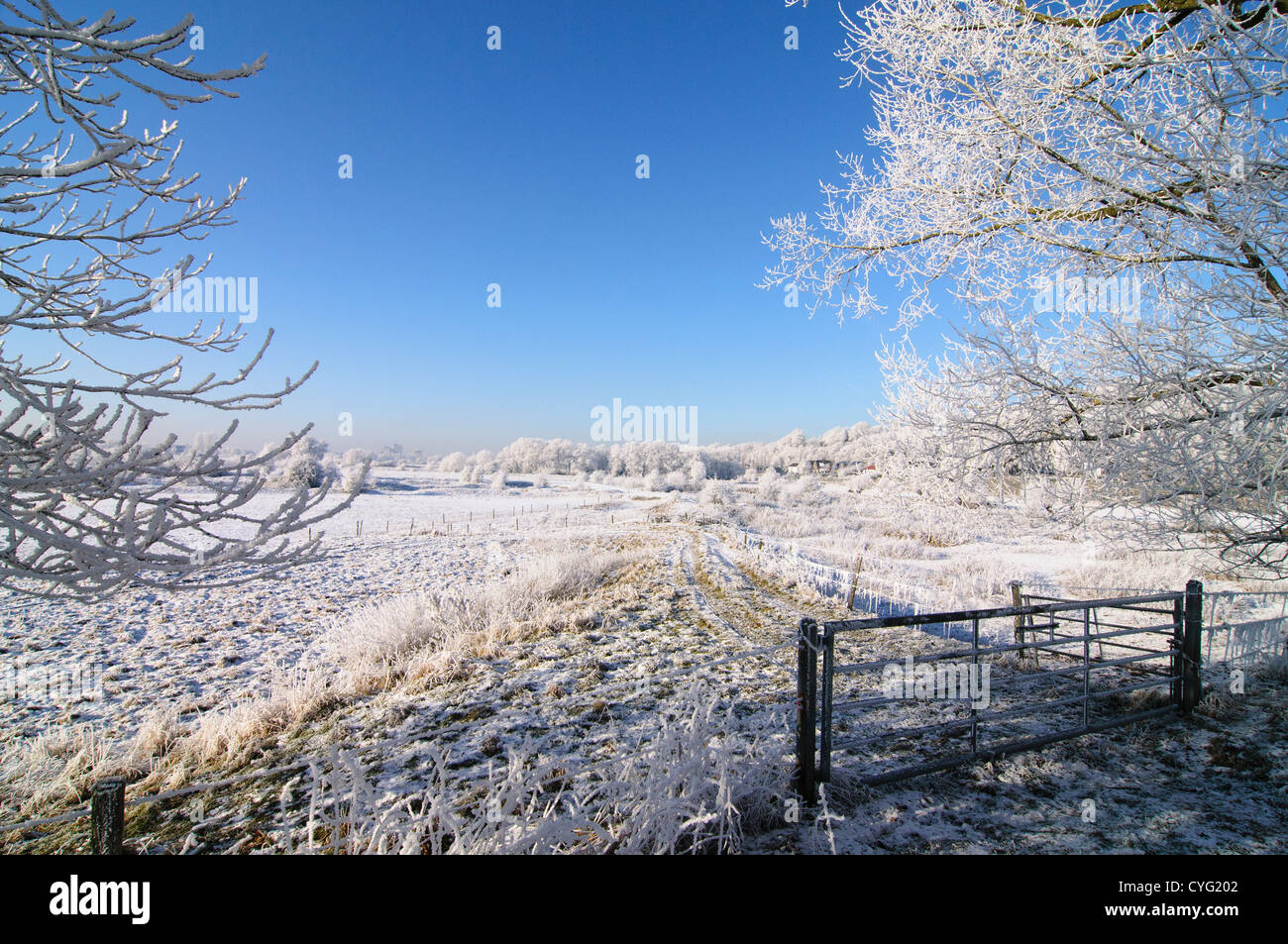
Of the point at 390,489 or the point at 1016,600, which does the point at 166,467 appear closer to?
the point at 1016,600

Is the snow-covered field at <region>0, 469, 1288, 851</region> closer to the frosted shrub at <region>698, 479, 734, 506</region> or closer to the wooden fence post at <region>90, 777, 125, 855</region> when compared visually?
the wooden fence post at <region>90, 777, 125, 855</region>

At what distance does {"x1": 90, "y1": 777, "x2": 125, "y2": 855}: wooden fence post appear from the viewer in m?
2.44

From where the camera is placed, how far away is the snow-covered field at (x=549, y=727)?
3.21 metres

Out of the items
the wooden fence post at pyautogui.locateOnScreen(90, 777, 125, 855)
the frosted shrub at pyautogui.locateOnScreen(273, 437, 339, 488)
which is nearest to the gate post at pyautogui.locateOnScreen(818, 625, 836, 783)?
the wooden fence post at pyautogui.locateOnScreen(90, 777, 125, 855)

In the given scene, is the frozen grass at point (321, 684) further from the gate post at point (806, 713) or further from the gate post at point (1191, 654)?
the gate post at point (1191, 654)

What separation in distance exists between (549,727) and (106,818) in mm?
3367

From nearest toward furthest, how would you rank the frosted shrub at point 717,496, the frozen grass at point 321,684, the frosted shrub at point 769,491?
1. the frozen grass at point 321,684
2. the frosted shrub at point 717,496
3. the frosted shrub at point 769,491

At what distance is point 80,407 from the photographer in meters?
1.96

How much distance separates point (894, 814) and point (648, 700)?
3.02 m

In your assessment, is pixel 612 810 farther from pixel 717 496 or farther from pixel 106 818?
pixel 717 496

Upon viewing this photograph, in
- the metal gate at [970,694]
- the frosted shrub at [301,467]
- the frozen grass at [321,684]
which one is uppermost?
the frosted shrub at [301,467]

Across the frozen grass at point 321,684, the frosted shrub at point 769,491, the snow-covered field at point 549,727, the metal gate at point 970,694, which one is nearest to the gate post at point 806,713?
the metal gate at point 970,694

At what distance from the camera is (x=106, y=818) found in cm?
248

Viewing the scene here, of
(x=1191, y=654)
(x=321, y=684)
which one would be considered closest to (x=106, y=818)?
(x=321, y=684)
